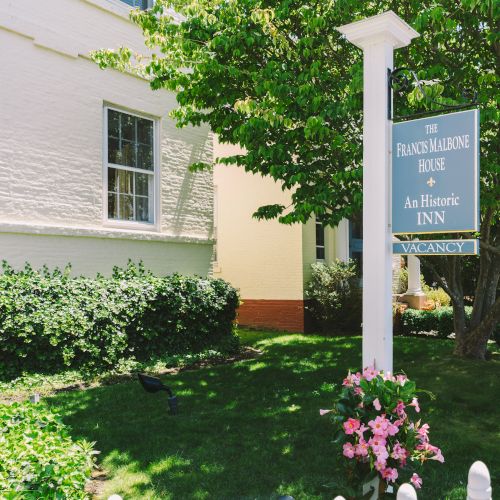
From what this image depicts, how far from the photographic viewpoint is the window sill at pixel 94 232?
27.0 feet

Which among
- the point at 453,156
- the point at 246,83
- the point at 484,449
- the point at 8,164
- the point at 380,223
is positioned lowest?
the point at 484,449

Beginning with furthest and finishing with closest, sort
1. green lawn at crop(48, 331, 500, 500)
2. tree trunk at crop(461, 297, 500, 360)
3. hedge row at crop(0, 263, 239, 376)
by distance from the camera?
tree trunk at crop(461, 297, 500, 360)
hedge row at crop(0, 263, 239, 376)
green lawn at crop(48, 331, 500, 500)

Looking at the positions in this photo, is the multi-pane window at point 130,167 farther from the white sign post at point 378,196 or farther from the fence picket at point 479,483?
the fence picket at point 479,483

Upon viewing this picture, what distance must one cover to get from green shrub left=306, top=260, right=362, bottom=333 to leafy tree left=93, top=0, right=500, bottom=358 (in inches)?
221

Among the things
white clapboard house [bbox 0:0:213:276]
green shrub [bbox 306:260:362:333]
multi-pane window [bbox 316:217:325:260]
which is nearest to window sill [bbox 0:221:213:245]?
white clapboard house [bbox 0:0:213:276]

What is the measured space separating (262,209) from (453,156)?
4985 millimetres

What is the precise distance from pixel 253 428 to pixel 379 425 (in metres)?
2.94

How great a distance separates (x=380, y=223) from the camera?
3742 millimetres

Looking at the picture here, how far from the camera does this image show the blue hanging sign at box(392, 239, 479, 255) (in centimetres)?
339

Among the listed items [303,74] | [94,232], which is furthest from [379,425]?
[94,232]

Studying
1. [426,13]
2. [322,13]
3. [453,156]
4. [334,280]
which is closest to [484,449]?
[453,156]

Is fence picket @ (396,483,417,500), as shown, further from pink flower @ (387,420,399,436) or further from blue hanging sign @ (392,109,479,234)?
blue hanging sign @ (392,109,479,234)

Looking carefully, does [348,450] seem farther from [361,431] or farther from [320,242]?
[320,242]

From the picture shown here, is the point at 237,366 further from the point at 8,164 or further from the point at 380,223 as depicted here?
the point at 380,223
